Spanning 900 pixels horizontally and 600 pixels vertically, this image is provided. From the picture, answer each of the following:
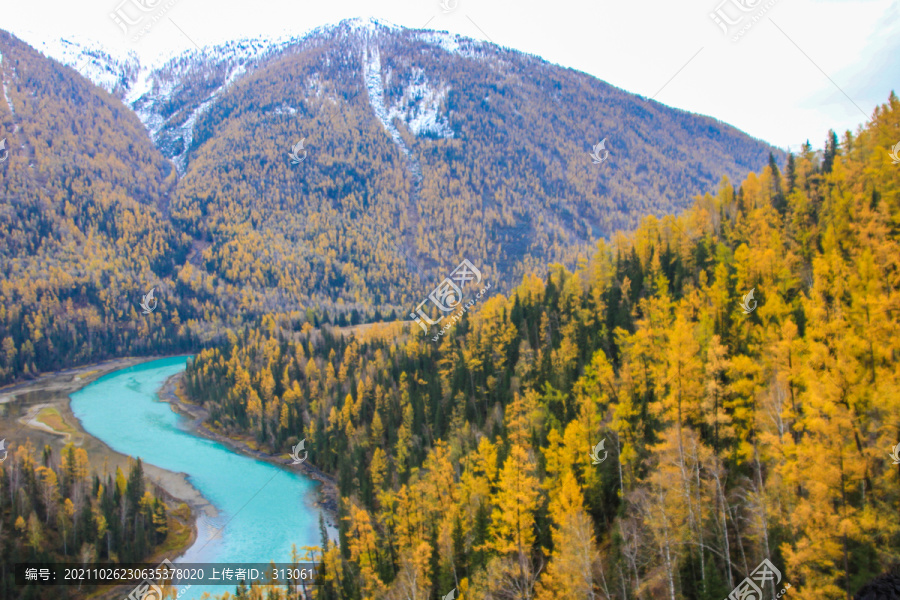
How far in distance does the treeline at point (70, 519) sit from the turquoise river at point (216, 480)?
6799 mm

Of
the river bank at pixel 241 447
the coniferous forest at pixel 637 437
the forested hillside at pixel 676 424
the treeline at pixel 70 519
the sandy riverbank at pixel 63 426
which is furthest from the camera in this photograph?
the sandy riverbank at pixel 63 426

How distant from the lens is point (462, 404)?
65.5m

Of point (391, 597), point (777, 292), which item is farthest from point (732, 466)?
point (391, 597)

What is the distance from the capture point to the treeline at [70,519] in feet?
181

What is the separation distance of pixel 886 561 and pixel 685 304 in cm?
2784

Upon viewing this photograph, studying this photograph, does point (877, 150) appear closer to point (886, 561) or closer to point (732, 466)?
point (732, 466)

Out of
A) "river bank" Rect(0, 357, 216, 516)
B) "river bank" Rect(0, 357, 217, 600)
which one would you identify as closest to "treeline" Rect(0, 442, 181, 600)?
"river bank" Rect(0, 357, 217, 600)

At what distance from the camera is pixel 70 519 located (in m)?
60.1

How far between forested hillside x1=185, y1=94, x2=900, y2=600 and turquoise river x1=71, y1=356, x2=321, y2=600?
31.5 feet
